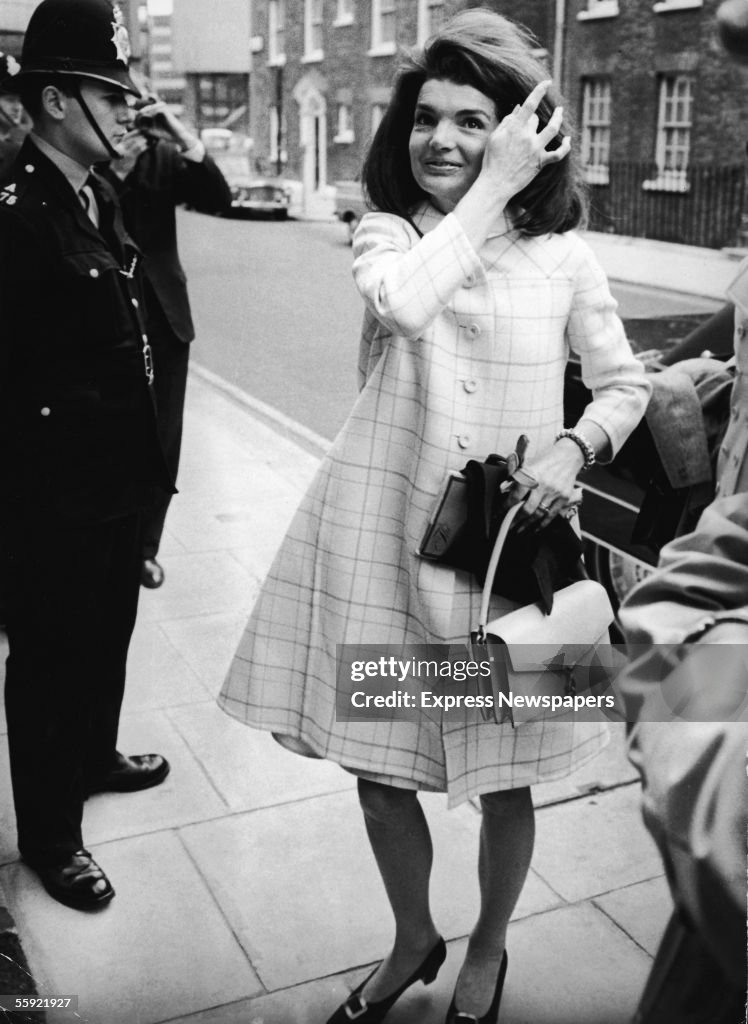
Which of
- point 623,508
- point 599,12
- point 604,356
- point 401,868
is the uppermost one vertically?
point 599,12

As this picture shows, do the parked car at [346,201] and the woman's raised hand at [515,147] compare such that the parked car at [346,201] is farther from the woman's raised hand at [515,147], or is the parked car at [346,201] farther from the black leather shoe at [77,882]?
the woman's raised hand at [515,147]

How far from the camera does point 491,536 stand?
7.38 ft

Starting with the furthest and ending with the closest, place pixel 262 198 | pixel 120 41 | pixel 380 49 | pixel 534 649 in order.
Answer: pixel 262 198 < pixel 380 49 < pixel 120 41 < pixel 534 649

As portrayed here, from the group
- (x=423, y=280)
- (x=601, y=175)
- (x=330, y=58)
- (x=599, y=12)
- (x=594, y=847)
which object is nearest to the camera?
(x=423, y=280)

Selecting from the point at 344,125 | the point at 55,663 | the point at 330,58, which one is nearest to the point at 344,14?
the point at 330,58

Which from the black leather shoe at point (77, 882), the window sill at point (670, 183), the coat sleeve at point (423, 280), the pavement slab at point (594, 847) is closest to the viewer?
the coat sleeve at point (423, 280)

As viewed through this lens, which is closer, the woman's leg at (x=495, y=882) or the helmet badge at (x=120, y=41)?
the woman's leg at (x=495, y=882)

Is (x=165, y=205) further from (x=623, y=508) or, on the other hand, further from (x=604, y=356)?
(x=604, y=356)

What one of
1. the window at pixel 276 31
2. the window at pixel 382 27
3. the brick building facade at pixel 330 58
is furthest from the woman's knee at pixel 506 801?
the window at pixel 276 31

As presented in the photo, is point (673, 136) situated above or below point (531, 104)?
above

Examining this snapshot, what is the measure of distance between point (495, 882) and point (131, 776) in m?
1.43

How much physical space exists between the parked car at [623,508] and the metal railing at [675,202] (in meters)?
16.9

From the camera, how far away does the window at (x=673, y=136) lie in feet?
69.5

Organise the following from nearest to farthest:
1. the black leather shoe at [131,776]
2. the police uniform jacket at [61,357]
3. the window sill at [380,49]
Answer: the police uniform jacket at [61,357] < the black leather shoe at [131,776] < the window sill at [380,49]
